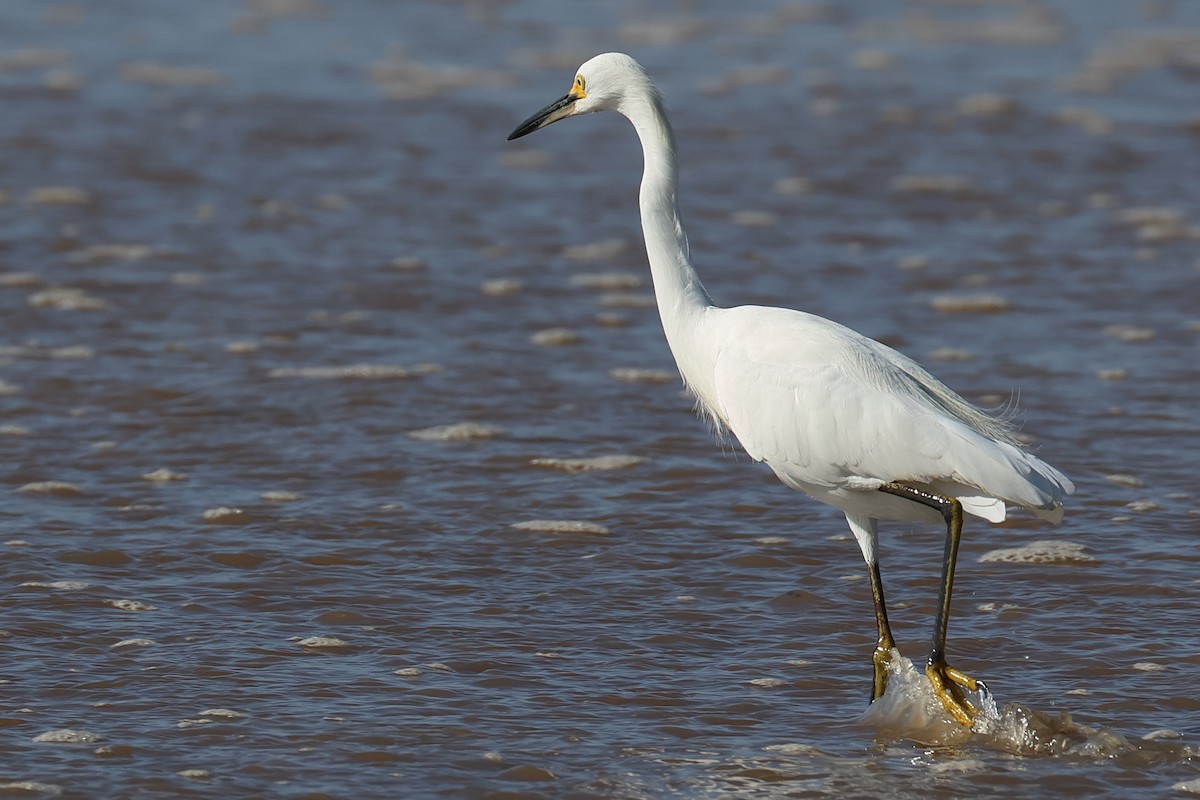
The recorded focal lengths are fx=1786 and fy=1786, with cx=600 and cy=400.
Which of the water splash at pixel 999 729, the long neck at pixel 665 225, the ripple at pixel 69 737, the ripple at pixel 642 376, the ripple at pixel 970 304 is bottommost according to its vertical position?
the water splash at pixel 999 729

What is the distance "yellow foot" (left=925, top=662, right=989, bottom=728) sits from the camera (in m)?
5.67

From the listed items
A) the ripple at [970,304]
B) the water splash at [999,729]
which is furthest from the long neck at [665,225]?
the ripple at [970,304]

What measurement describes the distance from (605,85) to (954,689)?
245cm

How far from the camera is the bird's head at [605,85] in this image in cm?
637

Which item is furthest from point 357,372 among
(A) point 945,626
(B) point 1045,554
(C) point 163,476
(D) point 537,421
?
(A) point 945,626

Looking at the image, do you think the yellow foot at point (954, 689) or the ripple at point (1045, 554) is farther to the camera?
the ripple at point (1045, 554)

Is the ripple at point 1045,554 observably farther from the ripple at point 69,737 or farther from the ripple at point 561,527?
the ripple at point 69,737

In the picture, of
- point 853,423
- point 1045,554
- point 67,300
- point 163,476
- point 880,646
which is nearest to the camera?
point 853,423

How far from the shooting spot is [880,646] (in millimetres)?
5887

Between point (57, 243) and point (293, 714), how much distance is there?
6516 mm

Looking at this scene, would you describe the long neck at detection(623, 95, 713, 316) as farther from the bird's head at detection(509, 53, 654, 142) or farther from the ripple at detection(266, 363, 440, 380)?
the ripple at detection(266, 363, 440, 380)

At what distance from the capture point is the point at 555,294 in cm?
1080

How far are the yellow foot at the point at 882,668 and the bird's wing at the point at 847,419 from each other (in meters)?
0.56

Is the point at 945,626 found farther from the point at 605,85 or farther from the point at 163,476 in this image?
the point at 163,476
